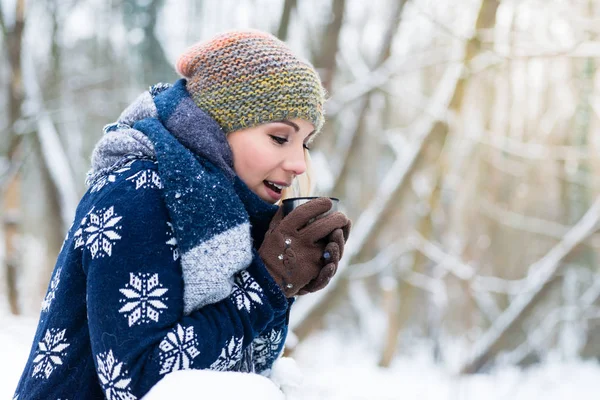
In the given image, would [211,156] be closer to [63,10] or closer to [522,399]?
[522,399]

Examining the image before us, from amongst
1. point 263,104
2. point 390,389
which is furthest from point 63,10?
point 263,104

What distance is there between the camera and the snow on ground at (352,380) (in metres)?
0.97

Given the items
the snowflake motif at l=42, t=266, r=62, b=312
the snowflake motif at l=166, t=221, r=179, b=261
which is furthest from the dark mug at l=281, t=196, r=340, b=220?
the snowflake motif at l=42, t=266, r=62, b=312

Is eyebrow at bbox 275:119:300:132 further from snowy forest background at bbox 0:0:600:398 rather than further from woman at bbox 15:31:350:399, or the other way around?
snowy forest background at bbox 0:0:600:398

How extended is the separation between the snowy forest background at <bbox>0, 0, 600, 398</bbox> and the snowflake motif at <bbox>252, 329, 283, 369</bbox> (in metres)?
1.50

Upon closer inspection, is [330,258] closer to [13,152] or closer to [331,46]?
[331,46]

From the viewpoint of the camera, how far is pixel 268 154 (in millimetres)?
1233

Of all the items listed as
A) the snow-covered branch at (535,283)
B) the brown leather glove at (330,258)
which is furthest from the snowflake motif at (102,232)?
the snow-covered branch at (535,283)

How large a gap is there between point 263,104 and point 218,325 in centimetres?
50

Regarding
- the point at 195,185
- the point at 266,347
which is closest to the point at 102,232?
the point at 195,185

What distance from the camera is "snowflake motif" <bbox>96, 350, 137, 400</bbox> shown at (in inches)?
38.6

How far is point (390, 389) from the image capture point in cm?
577

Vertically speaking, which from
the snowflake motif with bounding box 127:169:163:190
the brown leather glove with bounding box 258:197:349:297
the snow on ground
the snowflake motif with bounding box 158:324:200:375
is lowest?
the snow on ground

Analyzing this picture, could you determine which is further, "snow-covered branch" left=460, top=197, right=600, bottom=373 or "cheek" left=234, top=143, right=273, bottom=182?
"snow-covered branch" left=460, top=197, right=600, bottom=373
